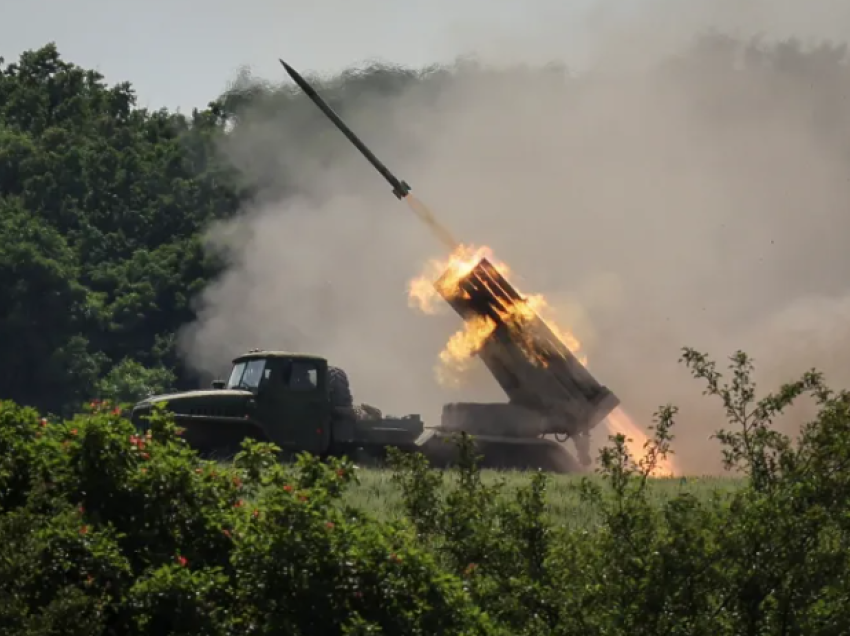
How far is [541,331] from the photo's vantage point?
87.8 ft

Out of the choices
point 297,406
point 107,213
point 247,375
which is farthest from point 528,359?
point 107,213

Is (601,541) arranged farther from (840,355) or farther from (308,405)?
(840,355)

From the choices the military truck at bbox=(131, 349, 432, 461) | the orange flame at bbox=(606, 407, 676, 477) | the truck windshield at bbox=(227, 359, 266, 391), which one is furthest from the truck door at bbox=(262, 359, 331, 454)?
the orange flame at bbox=(606, 407, 676, 477)

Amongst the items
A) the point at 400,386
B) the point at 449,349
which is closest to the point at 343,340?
the point at 400,386

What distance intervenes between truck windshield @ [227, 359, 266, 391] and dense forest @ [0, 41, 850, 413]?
731 inches

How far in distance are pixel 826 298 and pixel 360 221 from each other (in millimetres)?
12972

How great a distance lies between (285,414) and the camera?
26859mm

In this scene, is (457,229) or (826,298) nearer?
(826,298)

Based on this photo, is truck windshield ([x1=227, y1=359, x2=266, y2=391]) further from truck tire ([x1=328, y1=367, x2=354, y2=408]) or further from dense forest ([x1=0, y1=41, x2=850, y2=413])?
dense forest ([x1=0, y1=41, x2=850, y2=413])

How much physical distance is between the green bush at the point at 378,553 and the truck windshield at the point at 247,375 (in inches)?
576

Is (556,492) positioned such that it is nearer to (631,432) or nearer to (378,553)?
(631,432)

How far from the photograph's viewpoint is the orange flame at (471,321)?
26859mm

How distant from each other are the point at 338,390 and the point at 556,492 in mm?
5334

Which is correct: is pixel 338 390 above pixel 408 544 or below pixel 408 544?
above
